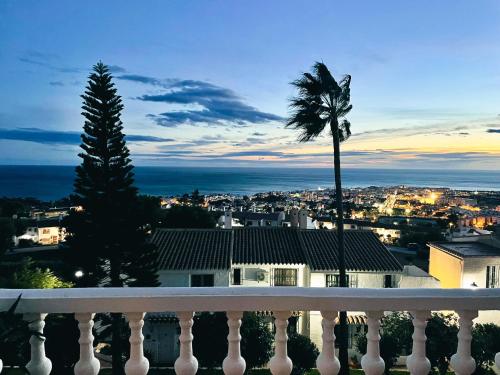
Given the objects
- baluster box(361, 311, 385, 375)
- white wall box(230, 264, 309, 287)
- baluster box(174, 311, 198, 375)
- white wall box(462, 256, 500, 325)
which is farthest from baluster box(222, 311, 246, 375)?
white wall box(462, 256, 500, 325)

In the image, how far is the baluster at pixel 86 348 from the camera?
4.86 feet

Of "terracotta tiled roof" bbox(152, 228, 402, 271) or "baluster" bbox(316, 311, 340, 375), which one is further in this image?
"terracotta tiled roof" bbox(152, 228, 402, 271)

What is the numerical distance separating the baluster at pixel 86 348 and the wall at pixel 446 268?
53.7 ft

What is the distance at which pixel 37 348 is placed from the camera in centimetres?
146

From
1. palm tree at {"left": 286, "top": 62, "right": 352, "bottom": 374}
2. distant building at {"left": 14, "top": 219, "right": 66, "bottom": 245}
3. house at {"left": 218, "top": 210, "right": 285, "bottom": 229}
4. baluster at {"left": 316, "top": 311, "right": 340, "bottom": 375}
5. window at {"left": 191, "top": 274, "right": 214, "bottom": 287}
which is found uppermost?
palm tree at {"left": 286, "top": 62, "right": 352, "bottom": 374}

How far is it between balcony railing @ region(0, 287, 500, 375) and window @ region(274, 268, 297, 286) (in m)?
13.5

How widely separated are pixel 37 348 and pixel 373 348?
1448 millimetres

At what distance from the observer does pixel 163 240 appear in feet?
53.1

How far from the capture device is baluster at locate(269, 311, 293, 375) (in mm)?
1521

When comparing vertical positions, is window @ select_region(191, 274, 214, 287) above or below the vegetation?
below

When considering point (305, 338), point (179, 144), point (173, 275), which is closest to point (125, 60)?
point (173, 275)

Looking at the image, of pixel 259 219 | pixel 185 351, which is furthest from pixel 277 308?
pixel 259 219

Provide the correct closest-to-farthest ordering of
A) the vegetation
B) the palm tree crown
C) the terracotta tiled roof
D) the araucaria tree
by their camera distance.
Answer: the vegetation < the palm tree crown < the araucaria tree < the terracotta tiled roof

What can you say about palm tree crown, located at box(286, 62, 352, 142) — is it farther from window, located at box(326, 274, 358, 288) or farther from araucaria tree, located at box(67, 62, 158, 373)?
araucaria tree, located at box(67, 62, 158, 373)
